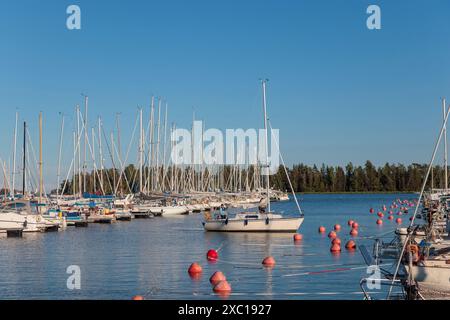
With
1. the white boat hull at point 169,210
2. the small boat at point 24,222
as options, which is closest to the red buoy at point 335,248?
the small boat at point 24,222

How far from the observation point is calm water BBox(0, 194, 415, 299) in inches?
1240

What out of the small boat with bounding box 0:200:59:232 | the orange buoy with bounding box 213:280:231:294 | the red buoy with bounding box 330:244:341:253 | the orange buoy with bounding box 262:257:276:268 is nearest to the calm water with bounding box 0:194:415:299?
the orange buoy with bounding box 262:257:276:268

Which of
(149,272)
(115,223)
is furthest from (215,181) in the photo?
(149,272)

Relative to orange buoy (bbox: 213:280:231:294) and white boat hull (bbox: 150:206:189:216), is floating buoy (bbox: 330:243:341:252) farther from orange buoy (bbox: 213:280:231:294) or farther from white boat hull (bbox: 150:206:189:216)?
white boat hull (bbox: 150:206:189:216)

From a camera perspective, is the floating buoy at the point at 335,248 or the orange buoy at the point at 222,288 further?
the floating buoy at the point at 335,248

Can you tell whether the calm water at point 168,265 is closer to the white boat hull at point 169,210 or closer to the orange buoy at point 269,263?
the orange buoy at point 269,263

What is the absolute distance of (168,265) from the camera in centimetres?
4178

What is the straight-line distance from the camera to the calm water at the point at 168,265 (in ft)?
103

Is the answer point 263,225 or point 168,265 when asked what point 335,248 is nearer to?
point 168,265
